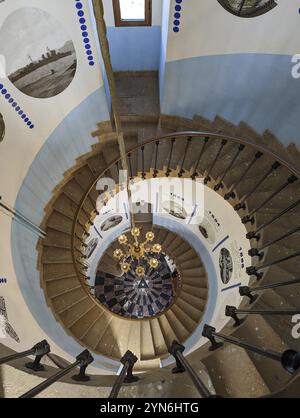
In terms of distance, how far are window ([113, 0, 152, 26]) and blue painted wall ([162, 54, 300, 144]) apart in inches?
43.8

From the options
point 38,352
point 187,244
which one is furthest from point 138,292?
point 38,352

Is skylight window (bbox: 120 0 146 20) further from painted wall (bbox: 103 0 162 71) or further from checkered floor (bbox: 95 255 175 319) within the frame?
checkered floor (bbox: 95 255 175 319)

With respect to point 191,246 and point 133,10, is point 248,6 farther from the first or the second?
point 191,246

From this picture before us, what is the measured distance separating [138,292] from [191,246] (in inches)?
83.1

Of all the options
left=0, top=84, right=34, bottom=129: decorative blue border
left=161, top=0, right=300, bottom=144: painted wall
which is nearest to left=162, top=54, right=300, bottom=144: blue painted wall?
left=161, top=0, right=300, bottom=144: painted wall

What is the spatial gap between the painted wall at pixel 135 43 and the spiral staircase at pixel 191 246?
1174 mm

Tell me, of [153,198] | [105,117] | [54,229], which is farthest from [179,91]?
[54,229]

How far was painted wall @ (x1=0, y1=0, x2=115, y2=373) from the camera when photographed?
3314 mm

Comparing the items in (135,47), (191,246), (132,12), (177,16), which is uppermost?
(132,12)

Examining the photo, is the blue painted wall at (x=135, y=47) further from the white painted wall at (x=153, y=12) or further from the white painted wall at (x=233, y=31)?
the white painted wall at (x=233, y=31)

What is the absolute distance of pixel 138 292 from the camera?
8094 millimetres

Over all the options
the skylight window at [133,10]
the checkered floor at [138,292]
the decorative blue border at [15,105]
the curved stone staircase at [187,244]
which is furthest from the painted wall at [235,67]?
the checkered floor at [138,292]

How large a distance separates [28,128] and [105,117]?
4.84ft
